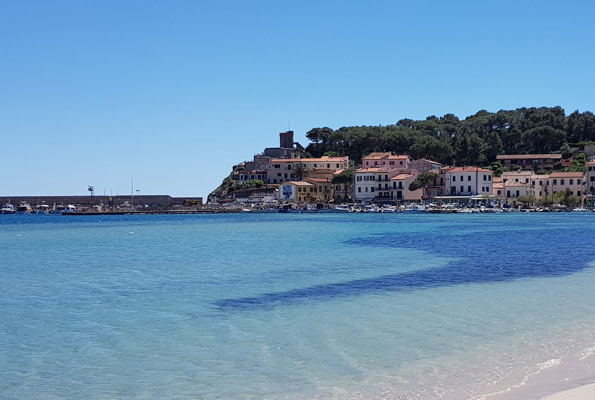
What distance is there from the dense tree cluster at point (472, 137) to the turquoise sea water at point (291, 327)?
81145 mm

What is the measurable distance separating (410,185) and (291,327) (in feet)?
266

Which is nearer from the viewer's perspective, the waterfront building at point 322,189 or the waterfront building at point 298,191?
the waterfront building at point 298,191

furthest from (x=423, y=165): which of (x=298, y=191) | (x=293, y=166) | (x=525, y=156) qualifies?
(x=293, y=166)

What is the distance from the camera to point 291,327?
1235 centimetres

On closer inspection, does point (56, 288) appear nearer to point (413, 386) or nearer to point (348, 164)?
point (413, 386)

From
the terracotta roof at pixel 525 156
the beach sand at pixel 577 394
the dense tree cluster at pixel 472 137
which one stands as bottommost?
the beach sand at pixel 577 394

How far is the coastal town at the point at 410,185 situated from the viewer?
288 ft

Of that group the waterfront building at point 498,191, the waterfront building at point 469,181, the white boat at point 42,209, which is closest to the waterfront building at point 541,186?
the waterfront building at point 498,191

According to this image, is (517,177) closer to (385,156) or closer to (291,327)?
(385,156)

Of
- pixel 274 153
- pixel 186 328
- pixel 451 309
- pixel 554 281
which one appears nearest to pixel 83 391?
pixel 186 328

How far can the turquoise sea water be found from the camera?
8.93 meters

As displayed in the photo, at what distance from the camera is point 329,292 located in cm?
1672

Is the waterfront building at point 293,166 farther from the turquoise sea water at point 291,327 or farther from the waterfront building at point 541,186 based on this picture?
the turquoise sea water at point 291,327

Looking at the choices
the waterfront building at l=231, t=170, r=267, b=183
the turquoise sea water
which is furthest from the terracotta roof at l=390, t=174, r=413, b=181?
the turquoise sea water
